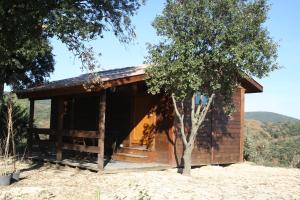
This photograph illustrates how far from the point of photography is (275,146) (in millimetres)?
34062

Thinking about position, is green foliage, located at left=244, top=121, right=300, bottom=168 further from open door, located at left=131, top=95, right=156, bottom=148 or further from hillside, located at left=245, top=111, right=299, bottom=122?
hillside, located at left=245, top=111, right=299, bottom=122

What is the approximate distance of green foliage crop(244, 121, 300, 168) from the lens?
21.2 metres

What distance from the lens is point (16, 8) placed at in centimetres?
1112

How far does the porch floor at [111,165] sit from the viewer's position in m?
13.0

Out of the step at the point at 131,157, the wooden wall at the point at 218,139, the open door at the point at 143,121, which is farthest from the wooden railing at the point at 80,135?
the wooden wall at the point at 218,139

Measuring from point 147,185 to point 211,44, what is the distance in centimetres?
416

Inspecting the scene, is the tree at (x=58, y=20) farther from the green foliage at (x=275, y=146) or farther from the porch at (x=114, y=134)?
the green foliage at (x=275, y=146)

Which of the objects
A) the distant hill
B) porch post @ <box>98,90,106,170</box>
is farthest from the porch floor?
the distant hill

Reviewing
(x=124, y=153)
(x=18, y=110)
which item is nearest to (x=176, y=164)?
(x=124, y=153)

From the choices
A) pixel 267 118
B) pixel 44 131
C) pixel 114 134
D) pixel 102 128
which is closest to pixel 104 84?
pixel 102 128

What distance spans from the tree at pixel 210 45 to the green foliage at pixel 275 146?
8.79 m

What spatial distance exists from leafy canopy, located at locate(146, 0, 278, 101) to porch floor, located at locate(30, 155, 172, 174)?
2.64 metres

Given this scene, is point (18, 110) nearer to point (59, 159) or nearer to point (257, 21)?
point (59, 159)

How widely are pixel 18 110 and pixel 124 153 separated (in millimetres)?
9527
